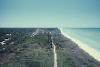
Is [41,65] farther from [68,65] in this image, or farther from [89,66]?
[89,66]

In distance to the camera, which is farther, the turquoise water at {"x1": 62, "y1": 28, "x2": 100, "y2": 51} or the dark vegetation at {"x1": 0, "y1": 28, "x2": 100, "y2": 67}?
the turquoise water at {"x1": 62, "y1": 28, "x2": 100, "y2": 51}

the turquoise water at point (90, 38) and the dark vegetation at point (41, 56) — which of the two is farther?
the turquoise water at point (90, 38)

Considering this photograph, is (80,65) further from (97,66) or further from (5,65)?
(5,65)

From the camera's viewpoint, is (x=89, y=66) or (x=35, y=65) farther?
(x=89, y=66)

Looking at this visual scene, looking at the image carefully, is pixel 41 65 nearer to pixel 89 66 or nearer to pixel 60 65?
pixel 60 65

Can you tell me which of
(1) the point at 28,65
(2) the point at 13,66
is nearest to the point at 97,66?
(1) the point at 28,65

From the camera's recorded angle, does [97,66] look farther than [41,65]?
Yes

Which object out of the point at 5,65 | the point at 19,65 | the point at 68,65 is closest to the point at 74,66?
the point at 68,65

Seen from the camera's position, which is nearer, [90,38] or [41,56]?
[41,56]
